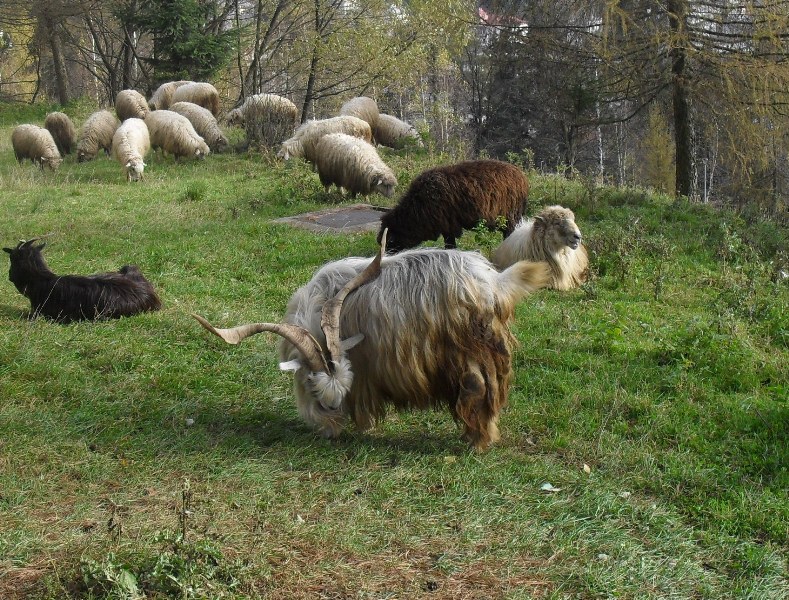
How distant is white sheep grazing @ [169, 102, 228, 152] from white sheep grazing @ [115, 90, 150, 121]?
116 cm

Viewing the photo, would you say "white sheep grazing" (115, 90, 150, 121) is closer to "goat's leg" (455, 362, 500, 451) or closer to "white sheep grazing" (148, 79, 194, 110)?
"white sheep grazing" (148, 79, 194, 110)

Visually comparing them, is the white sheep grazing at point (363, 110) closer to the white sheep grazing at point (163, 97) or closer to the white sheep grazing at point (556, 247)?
the white sheep grazing at point (163, 97)

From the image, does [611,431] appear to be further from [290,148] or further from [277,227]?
[290,148]

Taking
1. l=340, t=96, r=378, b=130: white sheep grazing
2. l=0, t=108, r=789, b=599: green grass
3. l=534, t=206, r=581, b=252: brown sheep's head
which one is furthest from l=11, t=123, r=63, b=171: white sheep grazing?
l=534, t=206, r=581, b=252: brown sheep's head

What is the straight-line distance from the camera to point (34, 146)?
18.7 m

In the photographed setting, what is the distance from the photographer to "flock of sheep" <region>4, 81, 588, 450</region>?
5059 millimetres

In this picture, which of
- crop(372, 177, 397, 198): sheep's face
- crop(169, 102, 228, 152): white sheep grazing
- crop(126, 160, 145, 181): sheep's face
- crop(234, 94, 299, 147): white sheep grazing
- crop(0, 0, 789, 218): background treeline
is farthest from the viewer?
crop(169, 102, 228, 152): white sheep grazing

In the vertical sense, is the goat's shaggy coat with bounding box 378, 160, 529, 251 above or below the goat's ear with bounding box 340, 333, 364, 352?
above

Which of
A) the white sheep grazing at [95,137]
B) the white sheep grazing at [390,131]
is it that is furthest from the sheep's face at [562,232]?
the white sheep grazing at [95,137]

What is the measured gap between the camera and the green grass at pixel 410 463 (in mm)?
3746

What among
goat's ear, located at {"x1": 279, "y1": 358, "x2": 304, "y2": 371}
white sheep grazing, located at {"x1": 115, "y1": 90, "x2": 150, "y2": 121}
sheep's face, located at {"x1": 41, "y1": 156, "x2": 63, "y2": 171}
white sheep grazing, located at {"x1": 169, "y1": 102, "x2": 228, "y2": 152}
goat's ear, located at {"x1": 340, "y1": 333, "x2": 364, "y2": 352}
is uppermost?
white sheep grazing, located at {"x1": 115, "y1": 90, "x2": 150, "y2": 121}

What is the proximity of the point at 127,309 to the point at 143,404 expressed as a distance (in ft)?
6.88

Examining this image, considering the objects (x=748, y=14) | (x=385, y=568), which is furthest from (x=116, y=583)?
(x=748, y=14)

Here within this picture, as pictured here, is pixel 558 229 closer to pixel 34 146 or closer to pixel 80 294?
pixel 80 294
